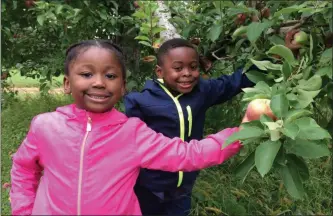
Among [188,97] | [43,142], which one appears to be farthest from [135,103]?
[43,142]

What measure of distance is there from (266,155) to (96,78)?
1.75ft

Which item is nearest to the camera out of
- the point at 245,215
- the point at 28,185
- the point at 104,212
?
the point at 104,212

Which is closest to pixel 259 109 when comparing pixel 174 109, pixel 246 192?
pixel 174 109

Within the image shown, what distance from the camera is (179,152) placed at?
1.21m

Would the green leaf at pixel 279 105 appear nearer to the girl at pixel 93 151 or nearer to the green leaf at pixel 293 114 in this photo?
the green leaf at pixel 293 114

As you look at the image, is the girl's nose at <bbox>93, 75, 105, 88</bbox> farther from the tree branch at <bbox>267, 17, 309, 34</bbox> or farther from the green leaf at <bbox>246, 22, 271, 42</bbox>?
the tree branch at <bbox>267, 17, 309, 34</bbox>

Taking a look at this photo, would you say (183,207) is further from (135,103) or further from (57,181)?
(57,181)

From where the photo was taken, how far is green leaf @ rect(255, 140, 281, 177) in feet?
3.22

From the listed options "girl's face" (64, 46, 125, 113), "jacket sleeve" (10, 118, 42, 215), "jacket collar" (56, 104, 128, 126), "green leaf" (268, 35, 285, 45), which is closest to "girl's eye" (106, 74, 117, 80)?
"girl's face" (64, 46, 125, 113)

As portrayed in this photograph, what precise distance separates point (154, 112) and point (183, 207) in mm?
529

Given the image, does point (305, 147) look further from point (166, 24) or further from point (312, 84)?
point (166, 24)

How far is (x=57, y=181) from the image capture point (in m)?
1.16

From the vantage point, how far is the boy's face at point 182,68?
156 centimetres

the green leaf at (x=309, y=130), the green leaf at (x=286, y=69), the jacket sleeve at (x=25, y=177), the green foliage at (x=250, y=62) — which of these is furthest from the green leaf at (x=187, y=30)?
the green leaf at (x=309, y=130)
